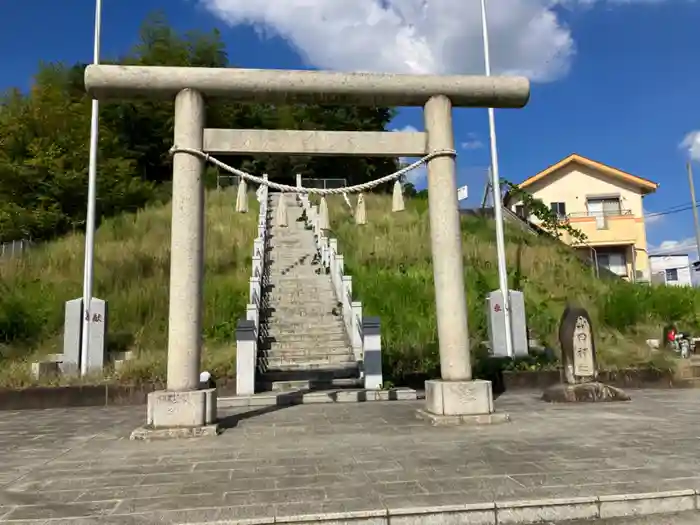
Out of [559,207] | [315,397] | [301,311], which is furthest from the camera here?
[559,207]

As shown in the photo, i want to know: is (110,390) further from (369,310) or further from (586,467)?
(586,467)

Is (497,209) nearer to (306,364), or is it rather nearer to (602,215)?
(306,364)

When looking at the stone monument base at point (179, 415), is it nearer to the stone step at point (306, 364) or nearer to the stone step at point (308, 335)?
the stone step at point (306, 364)

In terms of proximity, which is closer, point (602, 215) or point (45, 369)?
point (45, 369)

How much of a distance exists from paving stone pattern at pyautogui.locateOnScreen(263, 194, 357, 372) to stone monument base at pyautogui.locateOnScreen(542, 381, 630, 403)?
185 inches

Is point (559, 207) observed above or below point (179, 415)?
above

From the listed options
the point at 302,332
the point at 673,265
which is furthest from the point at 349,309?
the point at 673,265

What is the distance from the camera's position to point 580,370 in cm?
1008

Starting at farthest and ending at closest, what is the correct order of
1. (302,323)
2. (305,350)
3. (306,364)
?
(302,323) → (305,350) → (306,364)

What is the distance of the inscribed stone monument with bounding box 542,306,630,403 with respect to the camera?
32.6 feet

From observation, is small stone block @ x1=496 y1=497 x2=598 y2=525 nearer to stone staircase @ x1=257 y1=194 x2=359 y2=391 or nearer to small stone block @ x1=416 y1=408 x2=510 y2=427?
small stone block @ x1=416 y1=408 x2=510 y2=427

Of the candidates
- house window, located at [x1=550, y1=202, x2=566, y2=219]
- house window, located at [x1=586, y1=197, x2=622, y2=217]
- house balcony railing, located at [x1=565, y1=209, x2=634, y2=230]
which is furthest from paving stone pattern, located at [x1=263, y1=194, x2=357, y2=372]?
house window, located at [x1=586, y1=197, x2=622, y2=217]

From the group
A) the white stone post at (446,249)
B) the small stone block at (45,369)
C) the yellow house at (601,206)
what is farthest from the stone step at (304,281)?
the yellow house at (601,206)

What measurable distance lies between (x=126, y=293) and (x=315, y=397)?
362 inches
